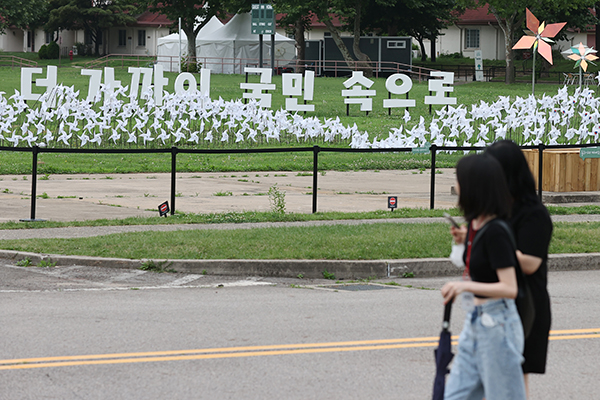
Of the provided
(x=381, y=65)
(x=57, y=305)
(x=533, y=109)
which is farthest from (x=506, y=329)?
(x=381, y=65)

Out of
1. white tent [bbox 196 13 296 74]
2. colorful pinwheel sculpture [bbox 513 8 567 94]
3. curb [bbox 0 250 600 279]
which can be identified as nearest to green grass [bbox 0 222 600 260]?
curb [bbox 0 250 600 279]

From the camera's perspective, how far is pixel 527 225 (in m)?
A: 4.19

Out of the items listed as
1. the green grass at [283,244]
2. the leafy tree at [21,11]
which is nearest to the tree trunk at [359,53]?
the leafy tree at [21,11]

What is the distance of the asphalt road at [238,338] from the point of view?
5910 mm

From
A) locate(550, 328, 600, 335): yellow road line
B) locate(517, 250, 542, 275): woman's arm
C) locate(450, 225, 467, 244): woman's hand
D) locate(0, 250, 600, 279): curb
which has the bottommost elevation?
locate(550, 328, 600, 335): yellow road line

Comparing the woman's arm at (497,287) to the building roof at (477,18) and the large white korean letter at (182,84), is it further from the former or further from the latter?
the building roof at (477,18)

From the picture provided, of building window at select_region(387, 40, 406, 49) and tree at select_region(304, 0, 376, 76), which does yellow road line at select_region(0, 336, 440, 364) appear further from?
building window at select_region(387, 40, 406, 49)

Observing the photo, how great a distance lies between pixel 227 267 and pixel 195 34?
58.9 metres

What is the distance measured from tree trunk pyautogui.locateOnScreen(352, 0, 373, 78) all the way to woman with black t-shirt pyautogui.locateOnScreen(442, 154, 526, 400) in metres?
58.3

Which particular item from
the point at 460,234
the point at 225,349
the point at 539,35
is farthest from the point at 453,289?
the point at 539,35

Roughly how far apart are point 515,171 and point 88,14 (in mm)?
77402

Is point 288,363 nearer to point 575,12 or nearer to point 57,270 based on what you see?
point 57,270

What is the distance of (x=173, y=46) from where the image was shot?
67.9m

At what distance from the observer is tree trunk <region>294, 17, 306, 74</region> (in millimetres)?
64156
